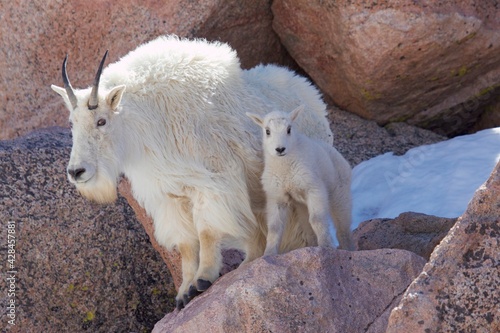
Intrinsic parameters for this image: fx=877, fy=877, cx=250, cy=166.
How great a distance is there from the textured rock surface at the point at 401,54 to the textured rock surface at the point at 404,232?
2.06 meters

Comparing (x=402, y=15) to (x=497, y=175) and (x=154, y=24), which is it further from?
(x=497, y=175)

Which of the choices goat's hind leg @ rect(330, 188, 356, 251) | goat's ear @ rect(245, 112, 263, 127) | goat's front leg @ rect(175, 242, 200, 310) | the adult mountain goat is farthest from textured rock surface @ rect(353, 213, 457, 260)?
goat's ear @ rect(245, 112, 263, 127)

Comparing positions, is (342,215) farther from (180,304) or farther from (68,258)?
(68,258)

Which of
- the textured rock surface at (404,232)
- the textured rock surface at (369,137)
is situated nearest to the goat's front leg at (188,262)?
the textured rock surface at (404,232)

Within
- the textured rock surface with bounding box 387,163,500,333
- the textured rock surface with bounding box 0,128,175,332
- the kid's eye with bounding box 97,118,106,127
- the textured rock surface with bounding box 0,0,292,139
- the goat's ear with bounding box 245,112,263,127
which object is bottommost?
the textured rock surface with bounding box 0,128,175,332

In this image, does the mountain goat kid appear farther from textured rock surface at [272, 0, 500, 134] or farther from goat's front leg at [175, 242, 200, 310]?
textured rock surface at [272, 0, 500, 134]

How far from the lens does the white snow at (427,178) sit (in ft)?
24.2

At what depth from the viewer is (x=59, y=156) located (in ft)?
23.4

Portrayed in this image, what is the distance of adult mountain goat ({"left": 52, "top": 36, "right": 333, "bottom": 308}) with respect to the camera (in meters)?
5.28

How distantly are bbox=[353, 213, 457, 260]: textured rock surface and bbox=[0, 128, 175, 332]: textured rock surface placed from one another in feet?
5.76

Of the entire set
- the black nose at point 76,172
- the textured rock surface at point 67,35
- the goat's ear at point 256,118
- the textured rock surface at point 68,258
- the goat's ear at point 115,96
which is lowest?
the textured rock surface at point 68,258

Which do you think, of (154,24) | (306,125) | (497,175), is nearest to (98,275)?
(306,125)

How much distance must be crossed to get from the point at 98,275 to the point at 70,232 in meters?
0.39

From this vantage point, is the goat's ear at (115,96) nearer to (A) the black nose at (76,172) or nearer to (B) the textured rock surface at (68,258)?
(A) the black nose at (76,172)
